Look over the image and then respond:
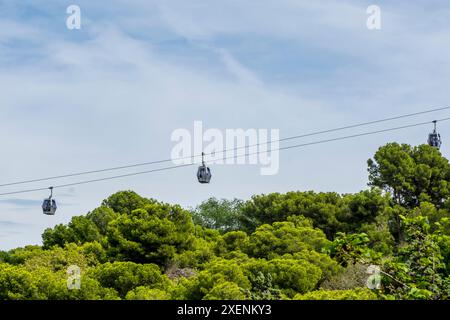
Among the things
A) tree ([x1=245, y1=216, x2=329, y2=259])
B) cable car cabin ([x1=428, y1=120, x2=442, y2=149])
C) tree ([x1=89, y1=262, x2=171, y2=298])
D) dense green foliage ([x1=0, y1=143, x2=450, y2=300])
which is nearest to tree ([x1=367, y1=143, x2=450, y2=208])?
dense green foliage ([x1=0, y1=143, x2=450, y2=300])

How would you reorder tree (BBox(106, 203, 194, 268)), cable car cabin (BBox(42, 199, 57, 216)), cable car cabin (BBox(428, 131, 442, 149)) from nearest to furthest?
cable car cabin (BBox(428, 131, 442, 149)) < cable car cabin (BBox(42, 199, 57, 216)) < tree (BBox(106, 203, 194, 268))

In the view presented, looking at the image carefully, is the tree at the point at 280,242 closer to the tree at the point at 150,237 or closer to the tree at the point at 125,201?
the tree at the point at 150,237

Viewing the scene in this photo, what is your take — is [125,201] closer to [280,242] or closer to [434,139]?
[280,242]

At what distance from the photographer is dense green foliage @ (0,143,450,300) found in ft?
37.7

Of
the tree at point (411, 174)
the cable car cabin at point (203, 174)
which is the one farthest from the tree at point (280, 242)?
the tree at point (411, 174)

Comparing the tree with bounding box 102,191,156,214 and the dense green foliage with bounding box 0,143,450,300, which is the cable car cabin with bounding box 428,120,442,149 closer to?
the dense green foliage with bounding box 0,143,450,300

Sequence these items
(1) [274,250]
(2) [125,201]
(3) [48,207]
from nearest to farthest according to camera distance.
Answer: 1. (3) [48,207]
2. (1) [274,250]
3. (2) [125,201]

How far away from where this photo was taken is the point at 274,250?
90.7 ft

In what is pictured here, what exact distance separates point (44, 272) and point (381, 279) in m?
17.8

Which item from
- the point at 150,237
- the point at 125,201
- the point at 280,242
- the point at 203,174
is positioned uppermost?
the point at 125,201

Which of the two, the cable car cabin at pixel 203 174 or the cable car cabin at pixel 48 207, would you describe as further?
the cable car cabin at pixel 48 207

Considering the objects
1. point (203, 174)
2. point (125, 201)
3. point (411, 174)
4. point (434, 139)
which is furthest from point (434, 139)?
point (125, 201)

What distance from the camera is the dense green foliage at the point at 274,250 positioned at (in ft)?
37.7
